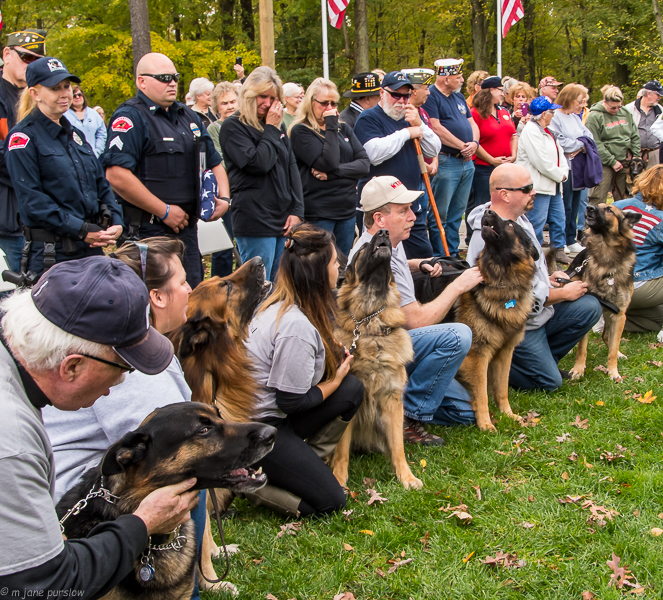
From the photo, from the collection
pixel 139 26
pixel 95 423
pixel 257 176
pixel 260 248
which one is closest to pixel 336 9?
pixel 139 26

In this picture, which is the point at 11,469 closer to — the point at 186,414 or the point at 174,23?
the point at 186,414

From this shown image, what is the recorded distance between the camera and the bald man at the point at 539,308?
481cm

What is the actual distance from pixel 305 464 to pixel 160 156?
2782mm

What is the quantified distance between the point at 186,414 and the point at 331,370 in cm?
154

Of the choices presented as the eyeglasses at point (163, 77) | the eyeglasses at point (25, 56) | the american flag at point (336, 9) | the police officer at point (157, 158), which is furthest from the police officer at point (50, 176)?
the american flag at point (336, 9)

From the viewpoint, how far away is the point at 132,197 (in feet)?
15.2

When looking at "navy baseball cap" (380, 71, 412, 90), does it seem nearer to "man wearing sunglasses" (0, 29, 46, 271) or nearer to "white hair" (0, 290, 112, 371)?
"man wearing sunglasses" (0, 29, 46, 271)

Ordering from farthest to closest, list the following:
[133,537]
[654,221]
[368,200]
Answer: [654,221] → [368,200] → [133,537]

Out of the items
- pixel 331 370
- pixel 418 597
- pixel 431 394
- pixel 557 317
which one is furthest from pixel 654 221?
pixel 418 597

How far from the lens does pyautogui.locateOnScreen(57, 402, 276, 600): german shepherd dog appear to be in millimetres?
2002

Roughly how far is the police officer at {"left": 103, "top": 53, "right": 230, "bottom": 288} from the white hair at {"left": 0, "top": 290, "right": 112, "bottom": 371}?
317 centimetres

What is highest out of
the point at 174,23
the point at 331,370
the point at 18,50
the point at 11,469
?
the point at 174,23

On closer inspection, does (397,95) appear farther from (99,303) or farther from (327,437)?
(99,303)

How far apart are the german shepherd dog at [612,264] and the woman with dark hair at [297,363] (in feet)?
9.96
